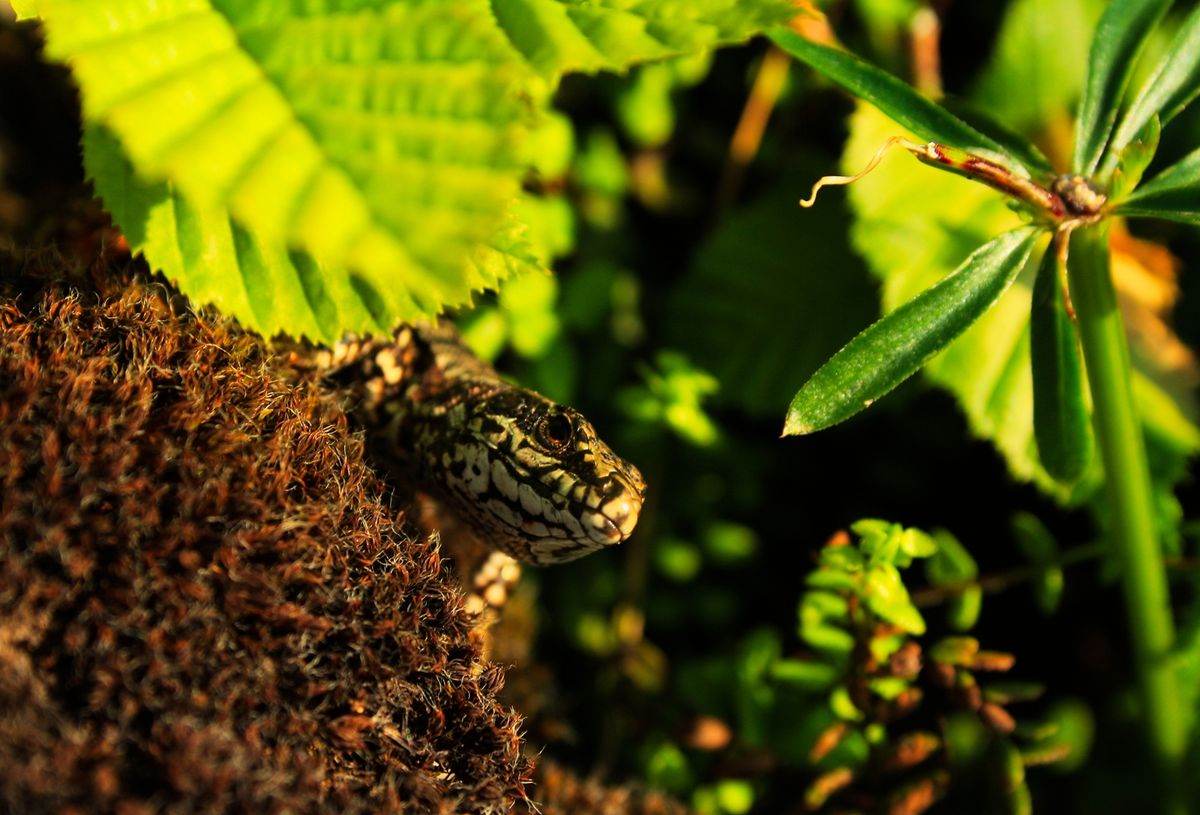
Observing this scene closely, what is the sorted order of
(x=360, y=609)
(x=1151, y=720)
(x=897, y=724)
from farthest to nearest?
(x=897, y=724) → (x=1151, y=720) → (x=360, y=609)

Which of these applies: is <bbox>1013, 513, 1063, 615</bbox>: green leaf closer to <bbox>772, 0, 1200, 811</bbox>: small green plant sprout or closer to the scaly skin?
<bbox>772, 0, 1200, 811</bbox>: small green plant sprout

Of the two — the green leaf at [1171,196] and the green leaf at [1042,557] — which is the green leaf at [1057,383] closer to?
the green leaf at [1171,196]

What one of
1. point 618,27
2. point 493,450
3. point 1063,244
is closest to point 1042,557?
point 1063,244

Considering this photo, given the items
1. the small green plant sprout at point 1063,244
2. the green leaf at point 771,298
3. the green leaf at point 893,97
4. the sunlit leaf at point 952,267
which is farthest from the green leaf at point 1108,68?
the green leaf at point 771,298

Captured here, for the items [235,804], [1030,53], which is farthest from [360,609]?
[1030,53]

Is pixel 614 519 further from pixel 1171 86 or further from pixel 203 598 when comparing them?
pixel 1171 86

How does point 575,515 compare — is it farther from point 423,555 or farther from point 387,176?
point 387,176
